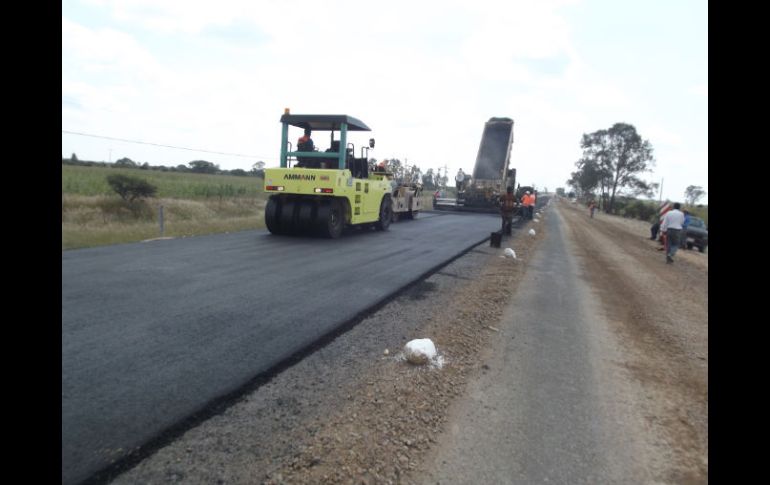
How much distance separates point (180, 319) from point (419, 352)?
2503 millimetres

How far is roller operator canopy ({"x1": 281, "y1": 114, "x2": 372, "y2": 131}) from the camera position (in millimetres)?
11695

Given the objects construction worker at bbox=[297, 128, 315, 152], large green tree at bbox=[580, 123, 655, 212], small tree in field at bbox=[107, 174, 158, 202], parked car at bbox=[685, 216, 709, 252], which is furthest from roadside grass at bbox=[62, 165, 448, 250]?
large green tree at bbox=[580, 123, 655, 212]

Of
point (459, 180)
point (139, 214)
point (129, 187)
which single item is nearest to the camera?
point (139, 214)

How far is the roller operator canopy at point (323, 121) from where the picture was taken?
11.7 metres

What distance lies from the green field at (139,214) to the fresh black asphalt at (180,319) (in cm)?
235

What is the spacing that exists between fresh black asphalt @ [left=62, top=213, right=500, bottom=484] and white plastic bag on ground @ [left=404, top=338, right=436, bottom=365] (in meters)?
0.98

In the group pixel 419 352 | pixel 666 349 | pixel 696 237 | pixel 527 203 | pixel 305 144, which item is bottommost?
pixel 666 349

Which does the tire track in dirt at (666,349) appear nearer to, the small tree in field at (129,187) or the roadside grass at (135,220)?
the roadside grass at (135,220)

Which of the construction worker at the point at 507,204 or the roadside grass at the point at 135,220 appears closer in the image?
the roadside grass at the point at 135,220

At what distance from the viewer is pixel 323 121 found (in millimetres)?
11773

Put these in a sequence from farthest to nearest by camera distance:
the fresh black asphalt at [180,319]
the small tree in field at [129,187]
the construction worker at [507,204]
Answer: the small tree in field at [129,187]
the construction worker at [507,204]
the fresh black asphalt at [180,319]

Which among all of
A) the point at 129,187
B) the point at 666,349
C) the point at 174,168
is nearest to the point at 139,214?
the point at 129,187

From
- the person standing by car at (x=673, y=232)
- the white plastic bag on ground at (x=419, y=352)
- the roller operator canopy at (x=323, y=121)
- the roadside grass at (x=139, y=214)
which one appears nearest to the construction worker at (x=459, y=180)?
the roadside grass at (x=139, y=214)

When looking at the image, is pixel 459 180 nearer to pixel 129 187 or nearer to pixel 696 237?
pixel 696 237
